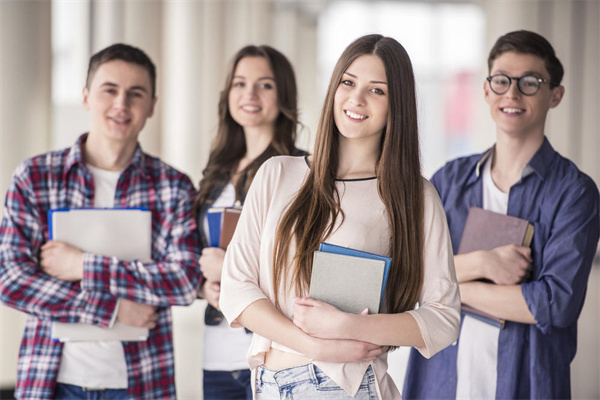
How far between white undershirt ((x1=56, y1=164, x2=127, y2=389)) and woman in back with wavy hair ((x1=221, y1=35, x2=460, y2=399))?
0.76 meters

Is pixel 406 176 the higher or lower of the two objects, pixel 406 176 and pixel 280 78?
the lower

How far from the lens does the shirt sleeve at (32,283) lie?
7.09 ft

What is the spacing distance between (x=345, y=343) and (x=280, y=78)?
4.63 feet

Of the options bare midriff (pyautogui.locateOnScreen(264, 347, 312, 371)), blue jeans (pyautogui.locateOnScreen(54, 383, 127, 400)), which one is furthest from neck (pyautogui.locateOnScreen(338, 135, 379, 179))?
blue jeans (pyautogui.locateOnScreen(54, 383, 127, 400))

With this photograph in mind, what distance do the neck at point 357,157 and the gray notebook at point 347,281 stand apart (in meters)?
0.34

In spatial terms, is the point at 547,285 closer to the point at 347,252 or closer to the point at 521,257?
the point at 521,257

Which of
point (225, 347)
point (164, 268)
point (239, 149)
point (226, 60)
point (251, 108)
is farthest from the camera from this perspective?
point (226, 60)

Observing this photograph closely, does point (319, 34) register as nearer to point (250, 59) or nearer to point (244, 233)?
point (250, 59)

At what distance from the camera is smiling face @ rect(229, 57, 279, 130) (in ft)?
8.54

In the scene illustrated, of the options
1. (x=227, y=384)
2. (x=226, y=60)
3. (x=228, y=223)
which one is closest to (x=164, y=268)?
(x=228, y=223)

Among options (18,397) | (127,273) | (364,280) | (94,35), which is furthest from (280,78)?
(94,35)

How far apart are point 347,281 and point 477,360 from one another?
101 centimetres

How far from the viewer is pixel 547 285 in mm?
2211

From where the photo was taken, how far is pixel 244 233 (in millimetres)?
1724
